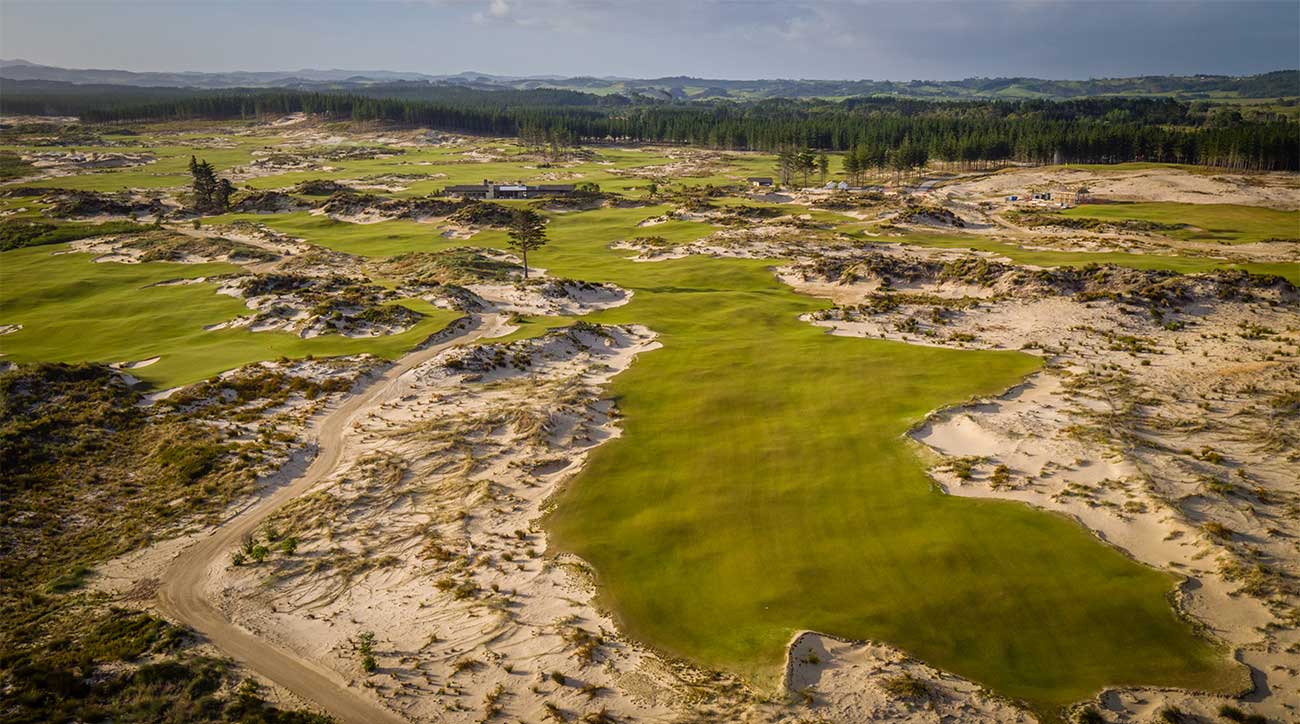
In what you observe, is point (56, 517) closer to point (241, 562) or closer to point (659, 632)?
point (241, 562)

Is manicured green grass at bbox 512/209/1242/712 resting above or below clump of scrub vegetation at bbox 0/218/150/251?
below

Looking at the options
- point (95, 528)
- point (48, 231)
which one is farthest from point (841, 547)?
point (48, 231)

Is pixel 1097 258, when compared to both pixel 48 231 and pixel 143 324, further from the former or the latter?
pixel 48 231

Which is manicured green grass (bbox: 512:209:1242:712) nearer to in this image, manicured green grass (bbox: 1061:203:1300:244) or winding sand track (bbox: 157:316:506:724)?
winding sand track (bbox: 157:316:506:724)

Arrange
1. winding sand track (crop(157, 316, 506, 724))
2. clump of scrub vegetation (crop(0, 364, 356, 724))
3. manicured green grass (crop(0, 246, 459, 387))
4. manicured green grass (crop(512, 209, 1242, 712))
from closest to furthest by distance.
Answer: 1. clump of scrub vegetation (crop(0, 364, 356, 724))
2. winding sand track (crop(157, 316, 506, 724))
3. manicured green grass (crop(512, 209, 1242, 712))
4. manicured green grass (crop(0, 246, 459, 387))

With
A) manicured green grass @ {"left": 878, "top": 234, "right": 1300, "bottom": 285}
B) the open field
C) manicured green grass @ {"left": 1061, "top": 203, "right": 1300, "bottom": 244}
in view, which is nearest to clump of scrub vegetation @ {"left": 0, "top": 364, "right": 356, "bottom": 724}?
the open field

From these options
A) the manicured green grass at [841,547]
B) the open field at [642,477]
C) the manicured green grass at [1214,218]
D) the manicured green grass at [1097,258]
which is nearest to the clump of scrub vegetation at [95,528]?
the open field at [642,477]
